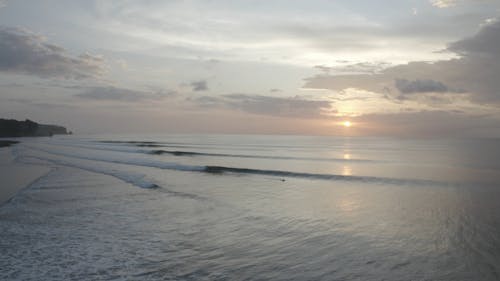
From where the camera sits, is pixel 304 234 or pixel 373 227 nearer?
pixel 304 234

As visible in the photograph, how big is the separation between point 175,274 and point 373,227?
8923 millimetres

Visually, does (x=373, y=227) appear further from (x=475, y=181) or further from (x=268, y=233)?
(x=475, y=181)

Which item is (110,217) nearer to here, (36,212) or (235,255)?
(36,212)

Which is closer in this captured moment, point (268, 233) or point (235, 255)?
point (235, 255)

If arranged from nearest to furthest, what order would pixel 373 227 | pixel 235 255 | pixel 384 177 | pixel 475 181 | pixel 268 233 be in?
pixel 235 255, pixel 268 233, pixel 373 227, pixel 475 181, pixel 384 177

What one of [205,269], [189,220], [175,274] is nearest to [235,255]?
[205,269]

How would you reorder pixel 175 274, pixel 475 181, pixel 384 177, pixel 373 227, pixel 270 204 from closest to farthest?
pixel 175 274 < pixel 373 227 < pixel 270 204 < pixel 475 181 < pixel 384 177

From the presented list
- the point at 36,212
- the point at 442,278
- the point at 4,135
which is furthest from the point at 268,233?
the point at 4,135

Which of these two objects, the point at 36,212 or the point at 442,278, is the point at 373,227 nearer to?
the point at 442,278

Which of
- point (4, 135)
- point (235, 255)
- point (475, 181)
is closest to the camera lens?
point (235, 255)

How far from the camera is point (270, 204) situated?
19812 millimetres

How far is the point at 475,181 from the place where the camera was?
102 ft

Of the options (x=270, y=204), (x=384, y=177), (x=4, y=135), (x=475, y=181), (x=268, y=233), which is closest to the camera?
(x=268, y=233)

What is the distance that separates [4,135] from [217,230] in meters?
195
